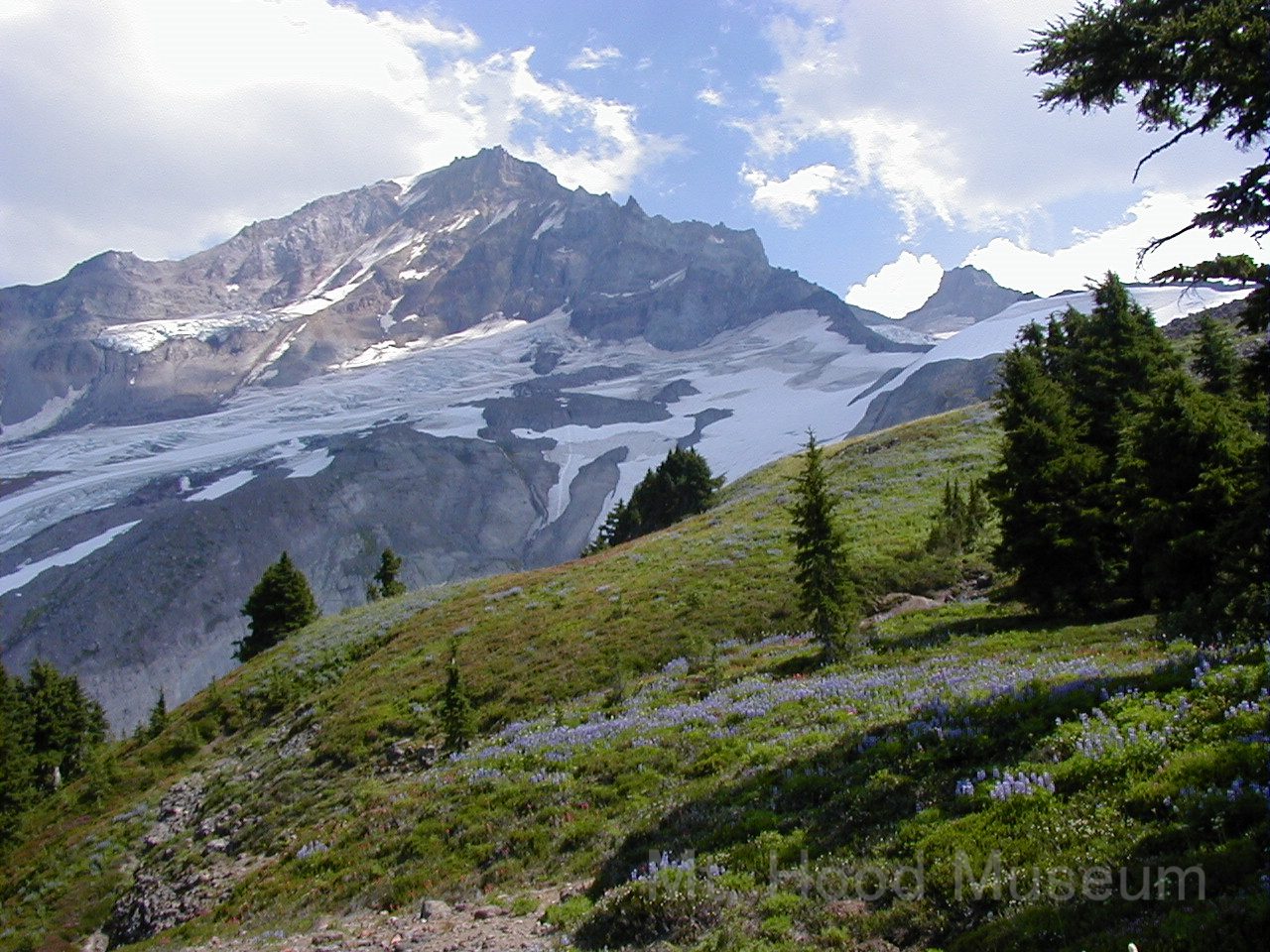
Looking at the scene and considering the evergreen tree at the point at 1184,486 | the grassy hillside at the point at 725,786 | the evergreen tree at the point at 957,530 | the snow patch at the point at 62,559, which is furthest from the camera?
the snow patch at the point at 62,559

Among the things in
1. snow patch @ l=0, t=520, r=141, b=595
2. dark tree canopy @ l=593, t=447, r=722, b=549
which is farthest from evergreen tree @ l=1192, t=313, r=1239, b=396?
snow patch @ l=0, t=520, r=141, b=595

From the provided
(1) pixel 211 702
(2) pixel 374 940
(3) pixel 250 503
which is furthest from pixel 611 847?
(3) pixel 250 503

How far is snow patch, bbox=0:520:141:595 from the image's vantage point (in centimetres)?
17051

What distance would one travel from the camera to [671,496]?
78.2 metres

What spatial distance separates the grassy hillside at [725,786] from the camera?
7328mm

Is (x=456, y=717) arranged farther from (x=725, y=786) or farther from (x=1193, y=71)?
(x=1193, y=71)

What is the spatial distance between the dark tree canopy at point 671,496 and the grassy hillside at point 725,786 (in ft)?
125

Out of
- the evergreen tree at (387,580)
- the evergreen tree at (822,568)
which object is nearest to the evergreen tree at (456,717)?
the evergreen tree at (822,568)

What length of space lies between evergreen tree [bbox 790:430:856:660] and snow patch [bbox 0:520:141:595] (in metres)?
202

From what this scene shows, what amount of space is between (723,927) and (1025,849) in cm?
326

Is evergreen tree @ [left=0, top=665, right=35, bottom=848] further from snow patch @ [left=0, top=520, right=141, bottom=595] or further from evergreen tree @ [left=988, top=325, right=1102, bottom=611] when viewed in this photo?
snow patch @ [left=0, top=520, right=141, bottom=595]

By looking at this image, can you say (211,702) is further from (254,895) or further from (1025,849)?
(1025,849)

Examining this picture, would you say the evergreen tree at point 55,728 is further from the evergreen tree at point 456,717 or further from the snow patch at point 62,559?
the snow patch at point 62,559

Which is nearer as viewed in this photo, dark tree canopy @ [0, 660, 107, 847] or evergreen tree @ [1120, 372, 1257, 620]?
evergreen tree @ [1120, 372, 1257, 620]
